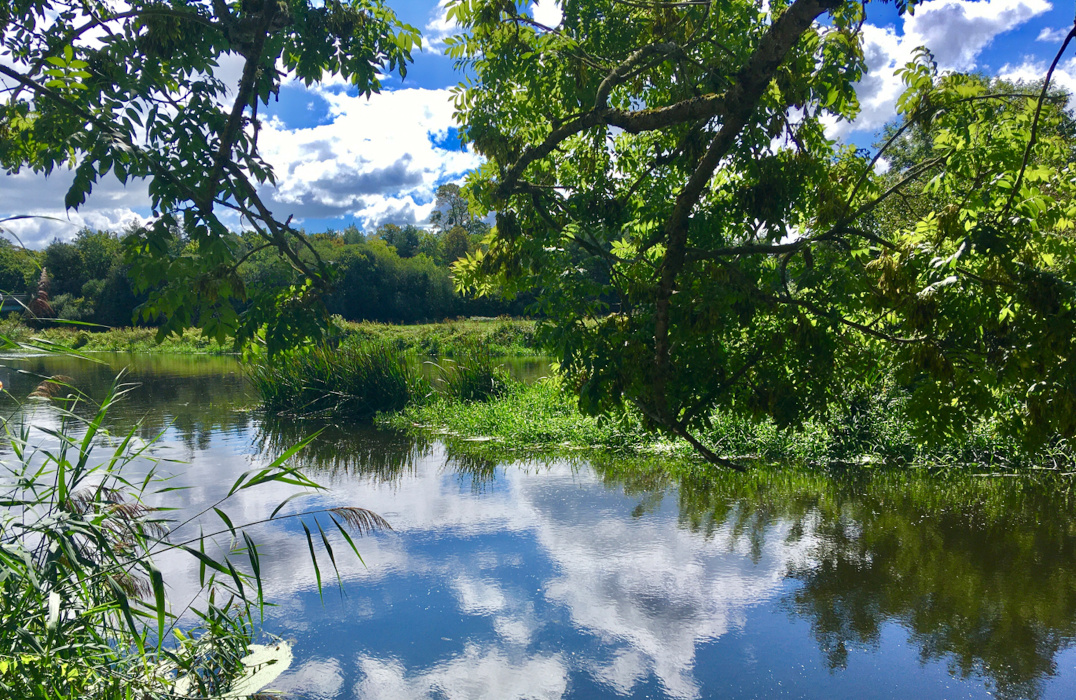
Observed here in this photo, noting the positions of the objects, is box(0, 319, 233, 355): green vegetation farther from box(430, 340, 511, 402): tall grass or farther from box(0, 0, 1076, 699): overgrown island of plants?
box(0, 0, 1076, 699): overgrown island of plants

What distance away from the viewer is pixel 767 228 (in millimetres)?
4227

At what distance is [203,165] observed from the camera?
353 centimetres

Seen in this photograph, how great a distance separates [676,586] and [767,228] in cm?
226

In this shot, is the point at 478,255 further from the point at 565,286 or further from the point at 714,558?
the point at 714,558

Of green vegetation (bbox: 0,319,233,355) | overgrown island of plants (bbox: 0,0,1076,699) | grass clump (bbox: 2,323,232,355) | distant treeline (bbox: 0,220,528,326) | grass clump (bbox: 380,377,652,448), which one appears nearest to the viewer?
overgrown island of plants (bbox: 0,0,1076,699)

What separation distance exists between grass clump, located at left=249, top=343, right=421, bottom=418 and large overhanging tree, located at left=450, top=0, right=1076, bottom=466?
273 inches

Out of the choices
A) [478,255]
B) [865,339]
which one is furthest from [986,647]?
[478,255]

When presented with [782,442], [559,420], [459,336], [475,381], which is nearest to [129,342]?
[459,336]

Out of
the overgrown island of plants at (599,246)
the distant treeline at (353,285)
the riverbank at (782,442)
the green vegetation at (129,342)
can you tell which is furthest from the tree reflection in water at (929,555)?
the green vegetation at (129,342)

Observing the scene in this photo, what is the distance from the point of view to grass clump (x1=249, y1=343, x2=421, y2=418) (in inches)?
466

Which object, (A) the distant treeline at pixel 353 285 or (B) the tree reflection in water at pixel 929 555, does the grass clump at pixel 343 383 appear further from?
(A) the distant treeline at pixel 353 285

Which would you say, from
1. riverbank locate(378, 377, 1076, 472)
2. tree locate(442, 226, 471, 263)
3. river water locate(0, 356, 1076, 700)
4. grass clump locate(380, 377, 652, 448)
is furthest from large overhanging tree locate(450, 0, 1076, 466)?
tree locate(442, 226, 471, 263)

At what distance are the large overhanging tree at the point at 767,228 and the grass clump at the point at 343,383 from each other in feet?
22.8

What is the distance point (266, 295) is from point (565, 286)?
1679 millimetres
